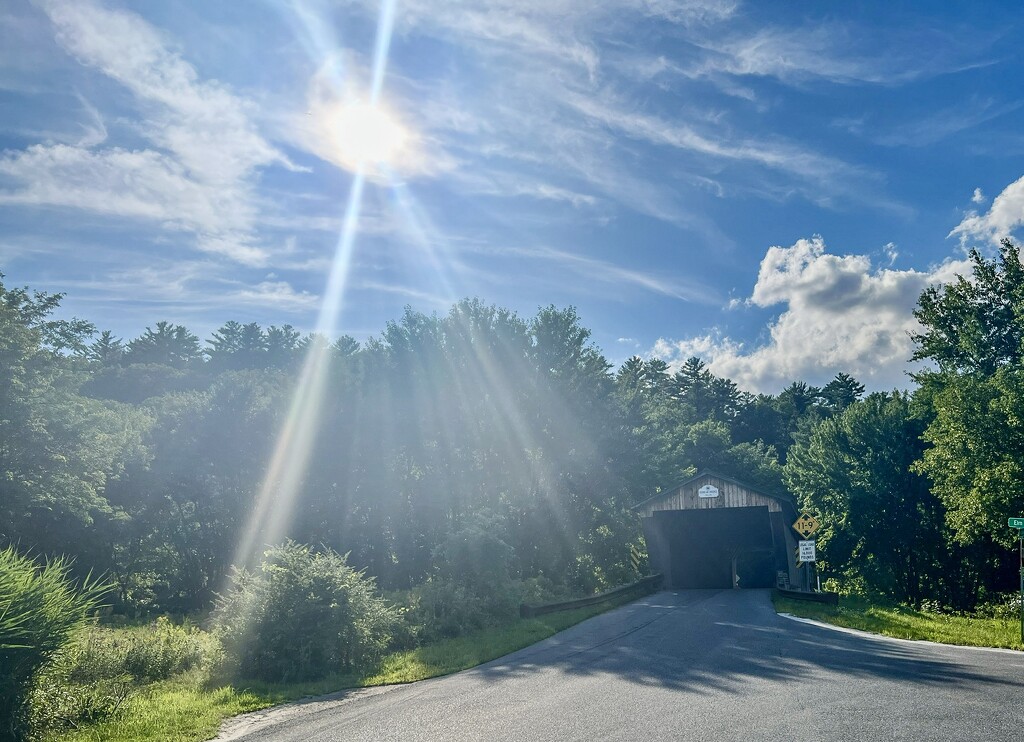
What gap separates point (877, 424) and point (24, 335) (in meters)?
39.0

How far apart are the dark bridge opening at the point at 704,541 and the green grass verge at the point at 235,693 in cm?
2640

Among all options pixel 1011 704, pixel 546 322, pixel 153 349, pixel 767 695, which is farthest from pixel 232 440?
pixel 153 349

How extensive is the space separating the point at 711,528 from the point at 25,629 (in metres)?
41.7

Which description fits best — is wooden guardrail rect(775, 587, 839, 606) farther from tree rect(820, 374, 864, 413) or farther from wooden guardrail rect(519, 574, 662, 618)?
tree rect(820, 374, 864, 413)

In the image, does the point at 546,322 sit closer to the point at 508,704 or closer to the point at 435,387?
the point at 435,387

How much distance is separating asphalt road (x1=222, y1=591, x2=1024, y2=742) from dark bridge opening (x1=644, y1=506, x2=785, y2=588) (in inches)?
1094

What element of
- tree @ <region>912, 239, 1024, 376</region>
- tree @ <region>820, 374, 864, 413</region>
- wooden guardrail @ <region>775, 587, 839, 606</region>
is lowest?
wooden guardrail @ <region>775, 587, 839, 606</region>

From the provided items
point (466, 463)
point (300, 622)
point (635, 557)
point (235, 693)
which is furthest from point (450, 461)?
point (235, 693)

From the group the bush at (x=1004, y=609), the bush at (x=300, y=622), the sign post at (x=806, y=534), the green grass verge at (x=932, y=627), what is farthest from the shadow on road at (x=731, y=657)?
the bush at (x=1004, y=609)

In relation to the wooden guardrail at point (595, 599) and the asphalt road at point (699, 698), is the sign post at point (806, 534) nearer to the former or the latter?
the wooden guardrail at point (595, 599)

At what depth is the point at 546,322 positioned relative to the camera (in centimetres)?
3906

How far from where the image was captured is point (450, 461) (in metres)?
34.2

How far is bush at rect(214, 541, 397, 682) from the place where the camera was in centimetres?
1356

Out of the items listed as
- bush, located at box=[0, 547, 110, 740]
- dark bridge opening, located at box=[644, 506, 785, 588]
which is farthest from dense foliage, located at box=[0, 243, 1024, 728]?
bush, located at box=[0, 547, 110, 740]
